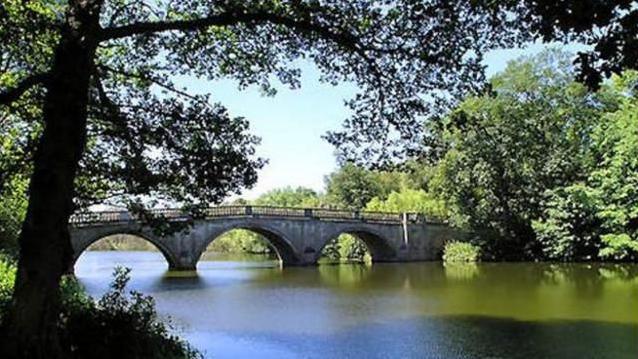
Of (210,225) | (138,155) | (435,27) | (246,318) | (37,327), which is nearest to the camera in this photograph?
(37,327)

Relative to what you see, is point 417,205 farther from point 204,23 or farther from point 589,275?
point 204,23

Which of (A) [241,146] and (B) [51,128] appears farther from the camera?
(A) [241,146]

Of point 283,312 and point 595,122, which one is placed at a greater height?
point 595,122

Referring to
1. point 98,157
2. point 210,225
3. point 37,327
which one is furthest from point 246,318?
point 210,225

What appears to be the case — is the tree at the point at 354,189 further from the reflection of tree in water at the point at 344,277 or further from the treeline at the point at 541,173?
the reflection of tree in water at the point at 344,277

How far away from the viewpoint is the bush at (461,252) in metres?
41.0

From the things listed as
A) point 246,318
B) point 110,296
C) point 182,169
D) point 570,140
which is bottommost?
point 246,318

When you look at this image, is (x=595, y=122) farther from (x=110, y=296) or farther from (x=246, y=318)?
(x=110, y=296)

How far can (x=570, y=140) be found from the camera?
A: 37.3 m

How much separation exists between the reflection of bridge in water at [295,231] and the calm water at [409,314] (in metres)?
2.81

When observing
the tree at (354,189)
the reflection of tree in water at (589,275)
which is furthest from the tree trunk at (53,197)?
the tree at (354,189)

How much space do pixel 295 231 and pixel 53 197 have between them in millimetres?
33693

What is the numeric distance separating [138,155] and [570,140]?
33383 mm

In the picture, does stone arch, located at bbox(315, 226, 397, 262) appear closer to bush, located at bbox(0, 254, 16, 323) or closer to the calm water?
the calm water
